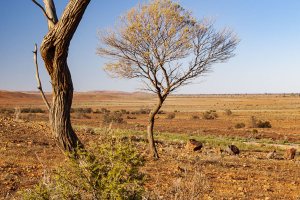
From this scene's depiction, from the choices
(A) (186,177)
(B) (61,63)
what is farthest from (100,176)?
(A) (186,177)

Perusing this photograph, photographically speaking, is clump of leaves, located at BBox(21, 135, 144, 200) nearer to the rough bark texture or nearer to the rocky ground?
the rough bark texture

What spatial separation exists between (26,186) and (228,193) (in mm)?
3951

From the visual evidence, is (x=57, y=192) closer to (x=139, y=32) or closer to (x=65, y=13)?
(x=65, y=13)

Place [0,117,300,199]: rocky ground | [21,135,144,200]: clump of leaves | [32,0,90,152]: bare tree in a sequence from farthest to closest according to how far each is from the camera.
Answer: [0,117,300,199]: rocky ground, [32,0,90,152]: bare tree, [21,135,144,200]: clump of leaves

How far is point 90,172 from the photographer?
465 cm

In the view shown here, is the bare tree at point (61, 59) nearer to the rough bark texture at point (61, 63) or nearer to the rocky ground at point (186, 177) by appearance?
the rough bark texture at point (61, 63)

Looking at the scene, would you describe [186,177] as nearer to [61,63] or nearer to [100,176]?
[100,176]

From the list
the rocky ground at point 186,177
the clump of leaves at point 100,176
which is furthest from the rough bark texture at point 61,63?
the clump of leaves at point 100,176

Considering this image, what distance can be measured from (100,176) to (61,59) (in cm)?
161

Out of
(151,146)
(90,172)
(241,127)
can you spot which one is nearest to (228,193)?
(90,172)

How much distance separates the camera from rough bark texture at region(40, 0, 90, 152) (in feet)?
17.2

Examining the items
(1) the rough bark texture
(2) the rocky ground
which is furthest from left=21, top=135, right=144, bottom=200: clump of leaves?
(2) the rocky ground

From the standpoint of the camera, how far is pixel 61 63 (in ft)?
17.8

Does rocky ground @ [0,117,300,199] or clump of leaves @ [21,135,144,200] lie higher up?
clump of leaves @ [21,135,144,200]
